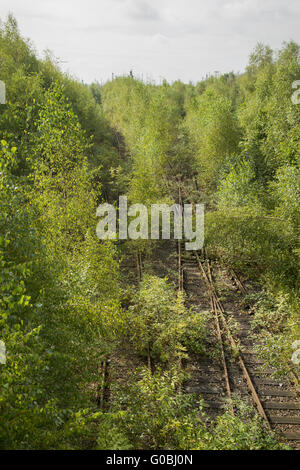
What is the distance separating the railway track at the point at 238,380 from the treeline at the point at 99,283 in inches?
22.0

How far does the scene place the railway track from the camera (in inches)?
284

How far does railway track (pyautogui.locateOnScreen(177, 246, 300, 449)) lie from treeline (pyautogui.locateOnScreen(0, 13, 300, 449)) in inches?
22.0

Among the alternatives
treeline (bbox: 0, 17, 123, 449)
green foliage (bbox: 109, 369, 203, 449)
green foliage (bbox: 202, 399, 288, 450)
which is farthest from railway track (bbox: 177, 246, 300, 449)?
treeline (bbox: 0, 17, 123, 449)

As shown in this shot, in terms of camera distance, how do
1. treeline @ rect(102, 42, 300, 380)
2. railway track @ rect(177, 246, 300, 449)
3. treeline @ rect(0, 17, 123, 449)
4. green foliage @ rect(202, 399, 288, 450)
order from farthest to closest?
treeline @ rect(102, 42, 300, 380) < railway track @ rect(177, 246, 300, 449) < green foliage @ rect(202, 399, 288, 450) < treeline @ rect(0, 17, 123, 449)

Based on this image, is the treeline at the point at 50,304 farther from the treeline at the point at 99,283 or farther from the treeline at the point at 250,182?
the treeline at the point at 250,182

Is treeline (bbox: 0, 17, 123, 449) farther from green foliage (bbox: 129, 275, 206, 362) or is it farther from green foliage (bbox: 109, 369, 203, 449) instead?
green foliage (bbox: 129, 275, 206, 362)

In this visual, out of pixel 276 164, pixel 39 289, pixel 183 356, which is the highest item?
pixel 276 164

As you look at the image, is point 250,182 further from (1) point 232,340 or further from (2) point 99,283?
(2) point 99,283

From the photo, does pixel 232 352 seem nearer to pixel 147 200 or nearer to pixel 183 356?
pixel 183 356

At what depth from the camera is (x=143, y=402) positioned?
6.18m

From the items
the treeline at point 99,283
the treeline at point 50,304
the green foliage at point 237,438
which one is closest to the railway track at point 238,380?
the treeline at point 99,283
